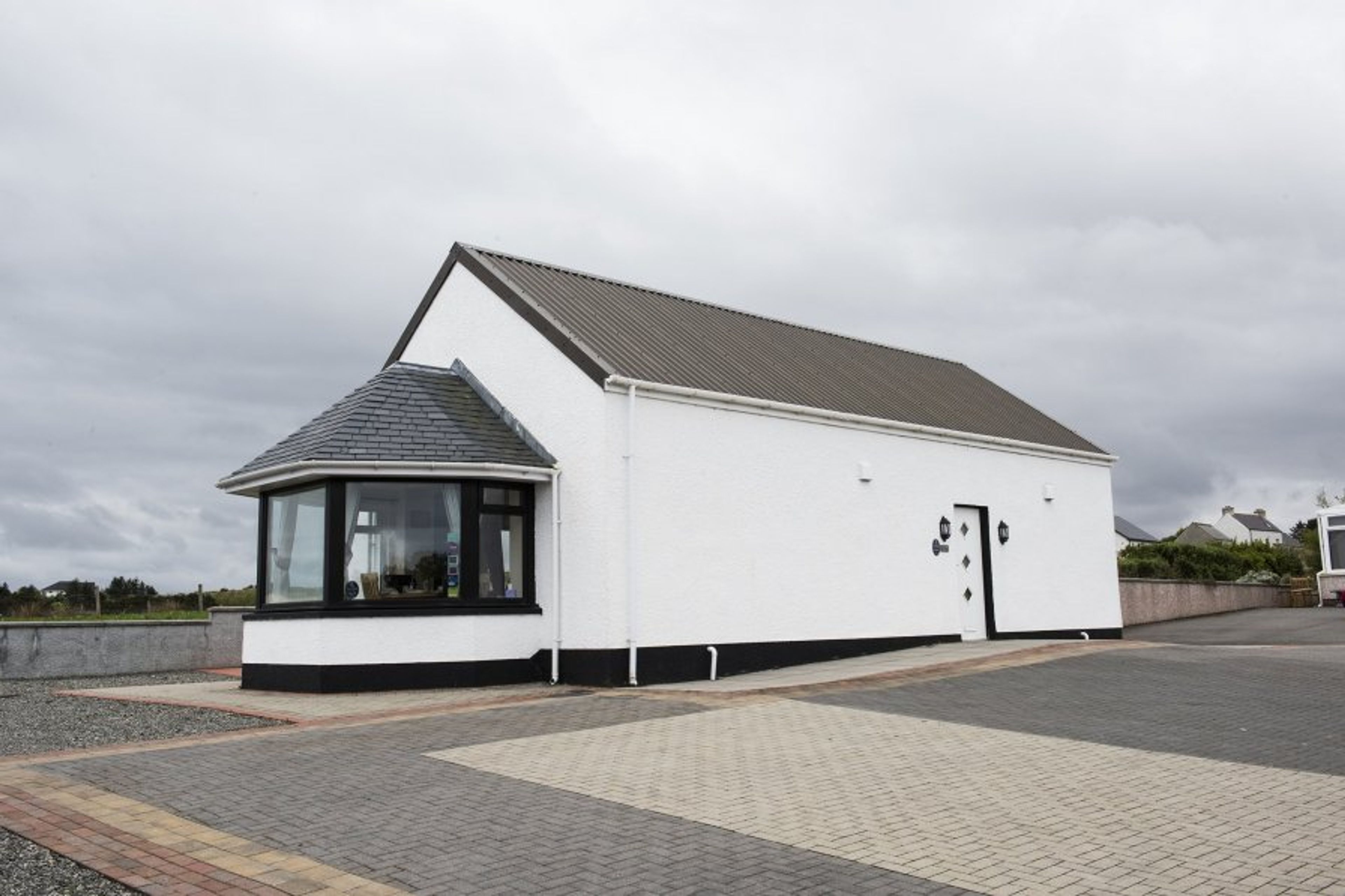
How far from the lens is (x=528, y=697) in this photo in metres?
13.1

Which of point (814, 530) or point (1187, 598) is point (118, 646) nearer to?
point (814, 530)

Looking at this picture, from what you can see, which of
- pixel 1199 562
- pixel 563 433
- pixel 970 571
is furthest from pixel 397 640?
pixel 1199 562

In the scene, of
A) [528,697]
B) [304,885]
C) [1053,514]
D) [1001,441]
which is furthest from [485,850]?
[1053,514]

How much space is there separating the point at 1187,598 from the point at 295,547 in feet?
84.9

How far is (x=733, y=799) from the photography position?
747cm

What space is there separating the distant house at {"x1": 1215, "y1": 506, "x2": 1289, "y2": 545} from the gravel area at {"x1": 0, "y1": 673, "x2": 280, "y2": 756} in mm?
93890

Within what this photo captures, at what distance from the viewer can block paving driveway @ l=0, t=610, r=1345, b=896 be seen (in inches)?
230

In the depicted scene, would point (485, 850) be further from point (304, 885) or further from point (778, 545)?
point (778, 545)

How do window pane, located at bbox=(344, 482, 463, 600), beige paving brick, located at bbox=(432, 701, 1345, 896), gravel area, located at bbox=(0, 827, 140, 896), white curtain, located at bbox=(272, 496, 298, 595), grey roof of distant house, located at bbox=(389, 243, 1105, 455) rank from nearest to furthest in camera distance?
gravel area, located at bbox=(0, 827, 140, 896) < beige paving brick, located at bbox=(432, 701, 1345, 896) < window pane, located at bbox=(344, 482, 463, 600) < white curtain, located at bbox=(272, 496, 298, 595) < grey roof of distant house, located at bbox=(389, 243, 1105, 455)

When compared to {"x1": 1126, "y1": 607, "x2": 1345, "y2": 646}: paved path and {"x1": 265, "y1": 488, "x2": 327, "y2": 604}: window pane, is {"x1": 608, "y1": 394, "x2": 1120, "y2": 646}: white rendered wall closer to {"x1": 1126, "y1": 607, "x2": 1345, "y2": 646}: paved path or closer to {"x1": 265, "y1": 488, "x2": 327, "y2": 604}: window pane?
{"x1": 1126, "y1": 607, "x2": 1345, "y2": 646}: paved path

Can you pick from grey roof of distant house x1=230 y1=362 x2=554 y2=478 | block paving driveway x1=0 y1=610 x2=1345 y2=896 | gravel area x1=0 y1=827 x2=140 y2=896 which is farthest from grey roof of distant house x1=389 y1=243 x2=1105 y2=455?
gravel area x1=0 y1=827 x2=140 y2=896

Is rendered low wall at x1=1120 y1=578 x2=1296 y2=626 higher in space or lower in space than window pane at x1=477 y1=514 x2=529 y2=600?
lower

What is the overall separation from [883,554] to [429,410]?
7.64 metres

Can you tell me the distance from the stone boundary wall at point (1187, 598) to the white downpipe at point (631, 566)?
1694 cm
